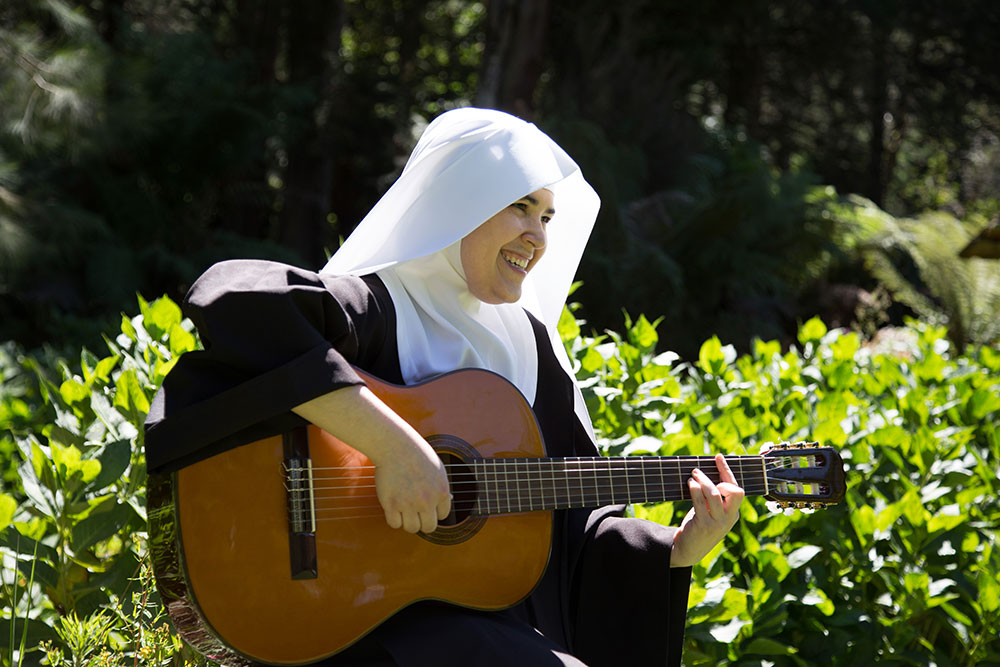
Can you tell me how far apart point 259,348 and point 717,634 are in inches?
53.4

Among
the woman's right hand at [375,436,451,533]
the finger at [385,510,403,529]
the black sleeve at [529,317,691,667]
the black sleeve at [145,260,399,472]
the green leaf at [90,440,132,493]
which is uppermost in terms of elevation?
the black sleeve at [145,260,399,472]

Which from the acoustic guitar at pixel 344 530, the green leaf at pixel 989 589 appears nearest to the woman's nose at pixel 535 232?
the acoustic guitar at pixel 344 530

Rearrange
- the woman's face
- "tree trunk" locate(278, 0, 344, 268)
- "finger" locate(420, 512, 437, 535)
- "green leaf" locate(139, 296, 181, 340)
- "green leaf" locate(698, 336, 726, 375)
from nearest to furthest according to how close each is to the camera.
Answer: "finger" locate(420, 512, 437, 535) < the woman's face < "green leaf" locate(139, 296, 181, 340) < "green leaf" locate(698, 336, 726, 375) < "tree trunk" locate(278, 0, 344, 268)

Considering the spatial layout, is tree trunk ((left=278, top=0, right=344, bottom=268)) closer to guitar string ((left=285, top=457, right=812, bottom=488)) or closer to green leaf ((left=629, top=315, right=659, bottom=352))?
green leaf ((left=629, top=315, right=659, bottom=352))

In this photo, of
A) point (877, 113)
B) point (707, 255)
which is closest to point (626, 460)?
point (707, 255)

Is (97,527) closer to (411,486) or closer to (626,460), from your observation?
(411,486)

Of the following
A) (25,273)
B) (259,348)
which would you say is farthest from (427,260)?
(25,273)

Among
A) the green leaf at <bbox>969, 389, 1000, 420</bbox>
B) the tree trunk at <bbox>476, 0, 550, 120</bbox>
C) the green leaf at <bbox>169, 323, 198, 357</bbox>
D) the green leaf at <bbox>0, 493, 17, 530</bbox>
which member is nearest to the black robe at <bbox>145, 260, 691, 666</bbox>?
the green leaf at <bbox>0, 493, 17, 530</bbox>

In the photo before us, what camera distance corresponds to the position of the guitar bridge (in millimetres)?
1747

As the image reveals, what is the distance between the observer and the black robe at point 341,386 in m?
1.70

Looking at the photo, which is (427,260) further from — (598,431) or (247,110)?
(247,110)

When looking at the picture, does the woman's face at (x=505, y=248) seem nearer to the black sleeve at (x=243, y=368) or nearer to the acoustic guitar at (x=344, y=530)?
the acoustic guitar at (x=344, y=530)

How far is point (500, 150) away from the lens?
6.85 ft

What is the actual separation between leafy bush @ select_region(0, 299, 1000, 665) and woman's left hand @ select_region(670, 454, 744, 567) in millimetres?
350
